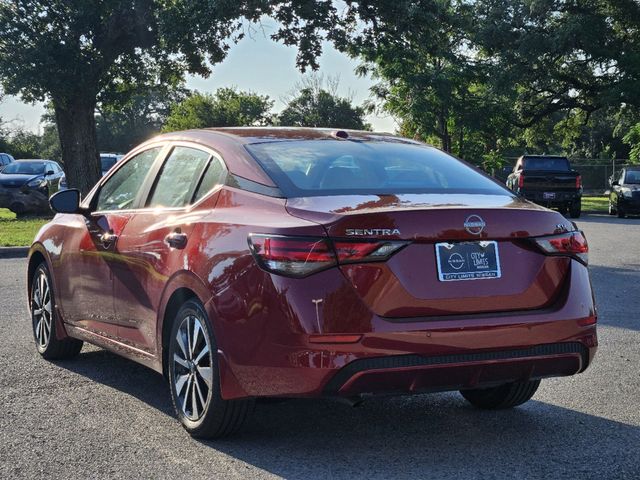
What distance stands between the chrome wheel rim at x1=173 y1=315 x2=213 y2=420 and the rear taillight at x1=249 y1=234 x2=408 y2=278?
0.72m

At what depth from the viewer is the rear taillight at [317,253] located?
420cm

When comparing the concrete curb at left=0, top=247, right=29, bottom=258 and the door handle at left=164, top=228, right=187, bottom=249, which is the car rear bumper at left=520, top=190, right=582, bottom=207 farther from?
the door handle at left=164, top=228, right=187, bottom=249

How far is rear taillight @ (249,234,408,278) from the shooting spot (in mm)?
4203

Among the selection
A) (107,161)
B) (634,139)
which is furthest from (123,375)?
(634,139)

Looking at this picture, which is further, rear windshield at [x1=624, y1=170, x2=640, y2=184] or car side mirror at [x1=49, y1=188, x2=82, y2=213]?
rear windshield at [x1=624, y1=170, x2=640, y2=184]

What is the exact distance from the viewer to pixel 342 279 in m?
4.20

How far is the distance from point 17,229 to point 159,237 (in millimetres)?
18326

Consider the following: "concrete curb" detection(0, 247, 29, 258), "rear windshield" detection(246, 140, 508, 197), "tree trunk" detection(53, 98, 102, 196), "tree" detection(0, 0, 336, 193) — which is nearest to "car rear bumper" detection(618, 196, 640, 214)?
"tree" detection(0, 0, 336, 193)

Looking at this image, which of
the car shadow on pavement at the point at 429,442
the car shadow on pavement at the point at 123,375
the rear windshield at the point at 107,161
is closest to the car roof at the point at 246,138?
the car shadow on pavement at the point at 429,442

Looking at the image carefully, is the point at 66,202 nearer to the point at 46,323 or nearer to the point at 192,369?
the point at 46,323

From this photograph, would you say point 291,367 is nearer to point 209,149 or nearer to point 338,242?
point 338,242

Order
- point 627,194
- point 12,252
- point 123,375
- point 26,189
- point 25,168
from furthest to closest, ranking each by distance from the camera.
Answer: point 25,168, point 627,194, point 26,189, point 12,252, point 123,375

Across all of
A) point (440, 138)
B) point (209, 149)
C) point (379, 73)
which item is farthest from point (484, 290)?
point (440, 138)

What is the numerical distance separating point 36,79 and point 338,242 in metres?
23.5
